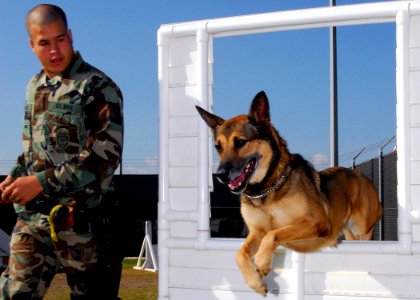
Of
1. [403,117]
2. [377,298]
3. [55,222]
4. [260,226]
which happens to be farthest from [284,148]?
[55,222]

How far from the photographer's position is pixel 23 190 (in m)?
3.43

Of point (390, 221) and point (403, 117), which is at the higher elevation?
point (403, 117)

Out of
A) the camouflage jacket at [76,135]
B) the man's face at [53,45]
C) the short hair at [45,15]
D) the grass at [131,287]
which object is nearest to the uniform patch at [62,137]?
the camouflage jacket at [76,135]

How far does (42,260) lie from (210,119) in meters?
1.36

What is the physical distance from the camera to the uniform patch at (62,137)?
3500 millimetres

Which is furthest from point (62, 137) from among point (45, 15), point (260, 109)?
point (260, 109)

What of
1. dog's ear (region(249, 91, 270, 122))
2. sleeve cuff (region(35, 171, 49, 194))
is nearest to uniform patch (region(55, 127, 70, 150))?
sleeve cuff (region(35, 171, 49, 194))

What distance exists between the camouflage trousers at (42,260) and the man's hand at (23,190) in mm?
204

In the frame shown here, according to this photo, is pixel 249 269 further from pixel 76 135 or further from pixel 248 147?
pixel 76 135

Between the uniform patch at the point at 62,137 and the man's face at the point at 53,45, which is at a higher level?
the man's face at the point at 53,45

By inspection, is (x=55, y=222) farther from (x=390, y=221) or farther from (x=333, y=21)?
(x=390, y=221)

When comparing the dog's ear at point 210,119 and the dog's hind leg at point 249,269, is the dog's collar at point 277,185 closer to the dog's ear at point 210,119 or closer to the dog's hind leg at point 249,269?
the dog's hind leg at point 249,269

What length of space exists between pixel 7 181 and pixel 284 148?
5.65 ft

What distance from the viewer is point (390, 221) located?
38.3ft
